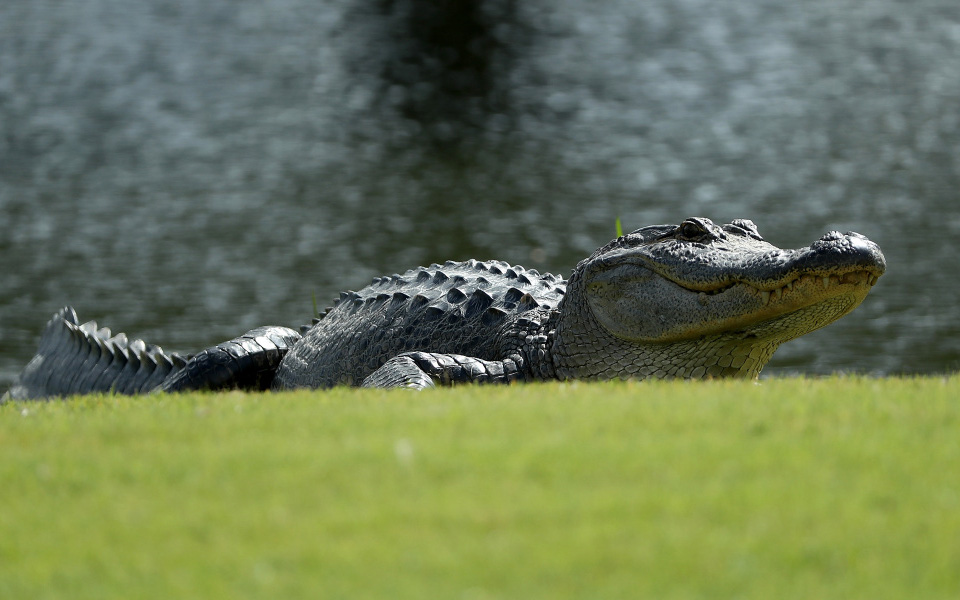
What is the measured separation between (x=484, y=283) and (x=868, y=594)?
479 cm

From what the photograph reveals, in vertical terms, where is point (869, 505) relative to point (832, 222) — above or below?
above

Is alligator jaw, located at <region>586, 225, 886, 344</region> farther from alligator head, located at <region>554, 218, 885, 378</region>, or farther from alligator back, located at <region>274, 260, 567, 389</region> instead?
alligator back, located at <region>274, 260, 567, 389</region>

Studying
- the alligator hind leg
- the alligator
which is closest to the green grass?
the alligator

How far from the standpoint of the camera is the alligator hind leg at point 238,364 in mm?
7750

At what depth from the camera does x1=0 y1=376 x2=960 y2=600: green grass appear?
2721 millimetres

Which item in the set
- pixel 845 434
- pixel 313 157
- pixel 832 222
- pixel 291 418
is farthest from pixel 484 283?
pixel 313 157

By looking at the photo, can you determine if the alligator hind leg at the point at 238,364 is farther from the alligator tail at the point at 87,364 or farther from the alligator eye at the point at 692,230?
the alligator eye at the point at 692,230

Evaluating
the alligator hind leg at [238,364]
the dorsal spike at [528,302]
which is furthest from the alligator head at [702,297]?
the alligator hind leg at [238,364]

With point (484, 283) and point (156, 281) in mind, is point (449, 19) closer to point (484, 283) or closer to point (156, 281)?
point (156, 281)

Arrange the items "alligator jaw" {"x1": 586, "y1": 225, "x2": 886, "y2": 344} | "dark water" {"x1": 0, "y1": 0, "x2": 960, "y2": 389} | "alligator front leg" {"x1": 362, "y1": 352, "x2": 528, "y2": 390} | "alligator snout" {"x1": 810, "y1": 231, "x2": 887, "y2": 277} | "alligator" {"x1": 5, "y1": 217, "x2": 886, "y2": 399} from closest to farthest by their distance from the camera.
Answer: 1. "alligator snout" {"x1": 810, "y1": 231, "x2": 887, "y2": 277}
2. "alligator jaw" {"x1": 586, "y1": 225, "x2": 886, "y2": 344}
3. "alligator" {"x1": 5, "y1": 217, "x2": 886, "y2": 399}
4. "alligator front leg" {"x1": 362, "y1": 352, "x2": 528, "y2": 390}
5. "dark water" {"x1": 0, "y1": 0, "x2": 960, "y2": 389}

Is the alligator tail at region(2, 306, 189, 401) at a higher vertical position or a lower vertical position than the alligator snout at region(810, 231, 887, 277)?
lower

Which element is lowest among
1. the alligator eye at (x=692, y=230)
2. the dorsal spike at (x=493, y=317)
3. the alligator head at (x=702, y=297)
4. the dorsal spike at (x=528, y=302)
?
the dorsal spike at (x=493, y=317)

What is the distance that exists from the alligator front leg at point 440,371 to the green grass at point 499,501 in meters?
1.69

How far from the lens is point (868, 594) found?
2.62 meters
